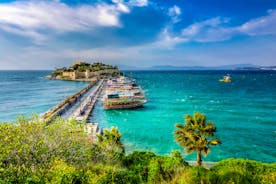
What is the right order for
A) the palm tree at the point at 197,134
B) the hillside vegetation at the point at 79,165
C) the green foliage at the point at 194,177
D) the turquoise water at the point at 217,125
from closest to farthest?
the hillside vegetation at the point at 79,165
the green foliage at the point at 194,177
the palm tree at the point at 197,134
the turquoise water at the point at 217,125

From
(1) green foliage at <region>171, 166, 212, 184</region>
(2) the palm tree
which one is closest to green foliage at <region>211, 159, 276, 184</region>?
(1) green foliage at <region>171, 166, 212, 184</region>

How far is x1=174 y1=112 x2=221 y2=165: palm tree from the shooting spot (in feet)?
57.4

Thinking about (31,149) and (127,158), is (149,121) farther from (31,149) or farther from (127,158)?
(31,149)

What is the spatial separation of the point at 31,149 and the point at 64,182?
11.7 ft

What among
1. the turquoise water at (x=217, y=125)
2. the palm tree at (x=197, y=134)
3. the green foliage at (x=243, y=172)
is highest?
the palm tree at (x=197, y=134)

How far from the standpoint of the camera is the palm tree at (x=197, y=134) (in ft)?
57.4

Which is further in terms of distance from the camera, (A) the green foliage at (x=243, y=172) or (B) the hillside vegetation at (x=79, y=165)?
(A) the green foliage at (x=243, y=172)

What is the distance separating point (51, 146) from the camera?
14117 mm

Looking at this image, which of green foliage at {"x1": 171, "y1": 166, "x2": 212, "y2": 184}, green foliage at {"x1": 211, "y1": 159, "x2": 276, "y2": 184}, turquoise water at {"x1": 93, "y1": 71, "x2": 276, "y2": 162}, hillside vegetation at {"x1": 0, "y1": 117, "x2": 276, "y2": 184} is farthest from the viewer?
turquoise water at {"x1": 93, "y1": 71, "x2": 276, "y2": 162}

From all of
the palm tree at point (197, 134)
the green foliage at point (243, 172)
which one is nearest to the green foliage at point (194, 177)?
the green foliage at point (243, 172)

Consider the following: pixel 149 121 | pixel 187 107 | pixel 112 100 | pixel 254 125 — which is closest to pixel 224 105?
pixel 187 107

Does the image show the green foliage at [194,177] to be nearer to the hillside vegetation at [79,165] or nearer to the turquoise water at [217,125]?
the hillside vegetation at [79,165]

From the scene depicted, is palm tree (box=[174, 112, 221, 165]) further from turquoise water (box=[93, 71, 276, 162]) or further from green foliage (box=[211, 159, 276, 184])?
turquoise water (box=[93, 71, 276, 162])

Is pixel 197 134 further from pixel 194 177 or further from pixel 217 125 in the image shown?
pixel 217 125
